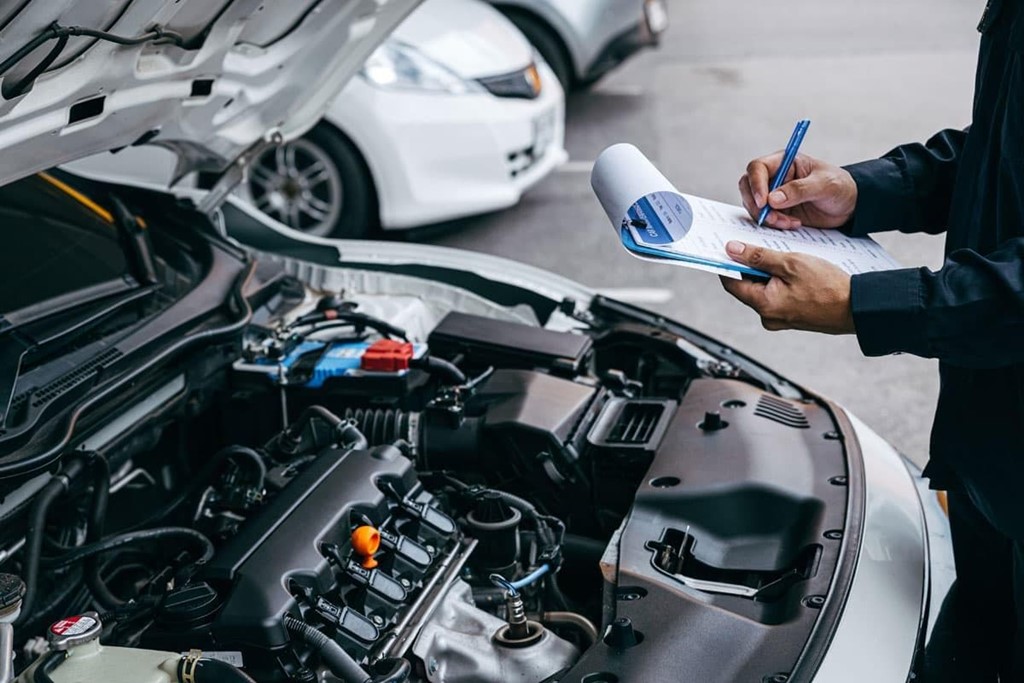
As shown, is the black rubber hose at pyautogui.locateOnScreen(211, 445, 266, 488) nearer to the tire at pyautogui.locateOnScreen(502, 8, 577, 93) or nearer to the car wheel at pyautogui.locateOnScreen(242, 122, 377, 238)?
the car wheel at pyautogui.locateOnScreen(242, 122, 377, 238)

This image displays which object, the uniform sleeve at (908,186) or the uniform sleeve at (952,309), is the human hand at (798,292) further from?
the uniform sleeve at (908,186)

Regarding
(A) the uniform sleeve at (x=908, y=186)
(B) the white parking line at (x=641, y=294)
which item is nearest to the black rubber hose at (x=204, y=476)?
(A) the uniform sleeve at (x=908, y=186)

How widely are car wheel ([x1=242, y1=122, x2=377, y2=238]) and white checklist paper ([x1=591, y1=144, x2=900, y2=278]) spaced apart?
10.7 feet

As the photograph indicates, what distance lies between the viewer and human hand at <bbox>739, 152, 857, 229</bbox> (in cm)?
203

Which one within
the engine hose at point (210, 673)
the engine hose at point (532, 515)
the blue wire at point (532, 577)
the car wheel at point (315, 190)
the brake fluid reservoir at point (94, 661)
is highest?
the brake fluid reservoir at point (94, 661)

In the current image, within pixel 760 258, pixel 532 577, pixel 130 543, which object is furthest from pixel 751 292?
pixel 130 543

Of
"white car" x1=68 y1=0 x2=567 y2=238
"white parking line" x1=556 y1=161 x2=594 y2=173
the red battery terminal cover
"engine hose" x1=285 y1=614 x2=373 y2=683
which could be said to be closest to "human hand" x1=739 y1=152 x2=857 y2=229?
the red battery terminal cover

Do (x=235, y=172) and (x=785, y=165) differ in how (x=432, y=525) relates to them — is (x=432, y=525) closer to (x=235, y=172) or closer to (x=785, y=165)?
(x=785, y=165)

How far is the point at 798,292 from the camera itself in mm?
1749

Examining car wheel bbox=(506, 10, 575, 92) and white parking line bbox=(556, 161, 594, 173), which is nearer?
white parking line bbox=(556, 161, 594, 173)

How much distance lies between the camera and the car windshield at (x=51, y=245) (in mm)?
2279

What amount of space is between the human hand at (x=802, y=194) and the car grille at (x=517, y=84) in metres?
3.43

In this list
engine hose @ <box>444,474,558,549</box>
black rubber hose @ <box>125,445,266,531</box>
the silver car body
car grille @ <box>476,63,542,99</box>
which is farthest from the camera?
the silver car body

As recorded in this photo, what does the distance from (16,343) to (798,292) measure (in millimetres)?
1404
